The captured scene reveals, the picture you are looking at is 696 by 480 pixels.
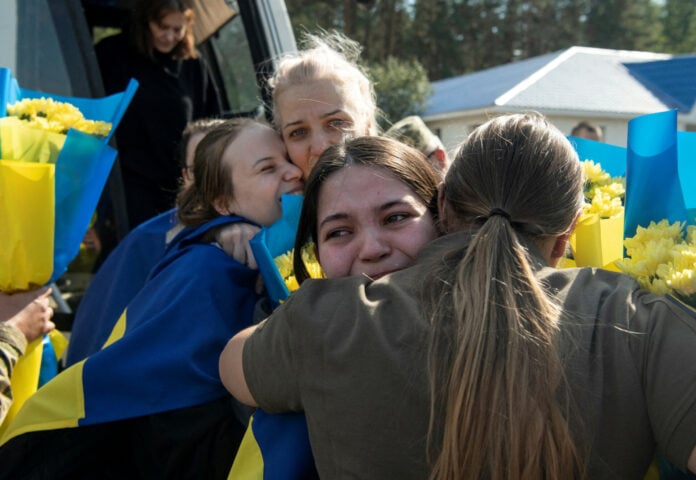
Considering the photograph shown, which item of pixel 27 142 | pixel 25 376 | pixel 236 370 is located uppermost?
pixel 27 142

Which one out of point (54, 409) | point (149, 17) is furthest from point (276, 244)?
point (149, 17)

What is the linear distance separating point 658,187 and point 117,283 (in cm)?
189

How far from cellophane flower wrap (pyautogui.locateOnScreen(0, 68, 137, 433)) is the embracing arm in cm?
88

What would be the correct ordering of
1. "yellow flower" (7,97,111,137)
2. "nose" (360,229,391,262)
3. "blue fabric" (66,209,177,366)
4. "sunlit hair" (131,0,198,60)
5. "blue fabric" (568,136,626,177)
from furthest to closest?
"sunlit hair" (131,0,198,60), "blue fabric" (66,209,177,366), "yellow flower" (7,97,111,137), "blue fabric" (568,136,626,177), "nose" (360,229,391,262)

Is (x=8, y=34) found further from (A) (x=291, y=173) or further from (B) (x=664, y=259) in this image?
(B) (x=664, y=259)

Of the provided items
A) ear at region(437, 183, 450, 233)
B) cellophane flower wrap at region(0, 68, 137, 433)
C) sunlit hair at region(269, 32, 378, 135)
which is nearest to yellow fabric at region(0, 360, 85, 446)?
cellophane flower wrap at region(0, 68, 137, 433)

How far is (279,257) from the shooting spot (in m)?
2.04

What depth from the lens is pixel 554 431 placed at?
1.25m

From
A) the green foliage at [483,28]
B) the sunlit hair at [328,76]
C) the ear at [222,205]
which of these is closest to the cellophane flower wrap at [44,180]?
the ear at [222,205]

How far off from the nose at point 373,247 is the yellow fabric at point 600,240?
47 centimetres

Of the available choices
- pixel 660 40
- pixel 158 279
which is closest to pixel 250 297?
pixel 158 279

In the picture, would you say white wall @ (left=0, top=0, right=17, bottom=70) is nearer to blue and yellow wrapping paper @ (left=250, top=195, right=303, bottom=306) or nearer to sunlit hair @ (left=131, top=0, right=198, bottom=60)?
sunlit hair @ (left=131, top=0, right=198, bottom=60)

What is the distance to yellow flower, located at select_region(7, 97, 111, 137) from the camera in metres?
2.50

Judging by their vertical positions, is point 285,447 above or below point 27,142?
below
